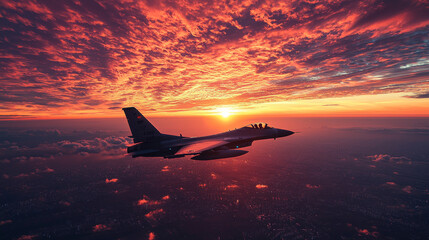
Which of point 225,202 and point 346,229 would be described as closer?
point 346,229

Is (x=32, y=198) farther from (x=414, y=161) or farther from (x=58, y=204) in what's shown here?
(x=414, y=161)

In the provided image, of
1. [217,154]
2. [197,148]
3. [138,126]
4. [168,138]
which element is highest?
[138,126]

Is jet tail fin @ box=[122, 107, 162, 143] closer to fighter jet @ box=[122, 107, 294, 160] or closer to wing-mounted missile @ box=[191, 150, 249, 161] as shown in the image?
fighter jet @ box=[122, 107, 294, 160]

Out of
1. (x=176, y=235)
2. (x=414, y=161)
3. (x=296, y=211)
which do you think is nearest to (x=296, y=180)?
(x=296, y=211)

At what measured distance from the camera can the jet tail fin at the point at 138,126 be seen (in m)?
22.7

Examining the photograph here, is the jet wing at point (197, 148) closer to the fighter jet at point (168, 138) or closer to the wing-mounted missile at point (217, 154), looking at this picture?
the wing-mounted missile at point (217, 154)

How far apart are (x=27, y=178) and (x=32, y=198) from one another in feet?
210

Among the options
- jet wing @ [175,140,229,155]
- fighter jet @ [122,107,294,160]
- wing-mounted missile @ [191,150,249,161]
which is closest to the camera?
jet wing @ [175,140,229,155]

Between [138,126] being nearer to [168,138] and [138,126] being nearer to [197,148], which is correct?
[168,138]

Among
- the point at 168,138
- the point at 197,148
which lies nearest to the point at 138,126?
the point at 168,138

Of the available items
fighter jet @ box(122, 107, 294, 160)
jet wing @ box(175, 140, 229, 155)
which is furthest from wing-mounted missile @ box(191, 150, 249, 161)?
fighter jet @ box(122, 107, 294, 160)

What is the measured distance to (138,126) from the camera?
75.5 feet

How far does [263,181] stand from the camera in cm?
14362

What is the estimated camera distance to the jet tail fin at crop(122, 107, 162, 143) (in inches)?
892
